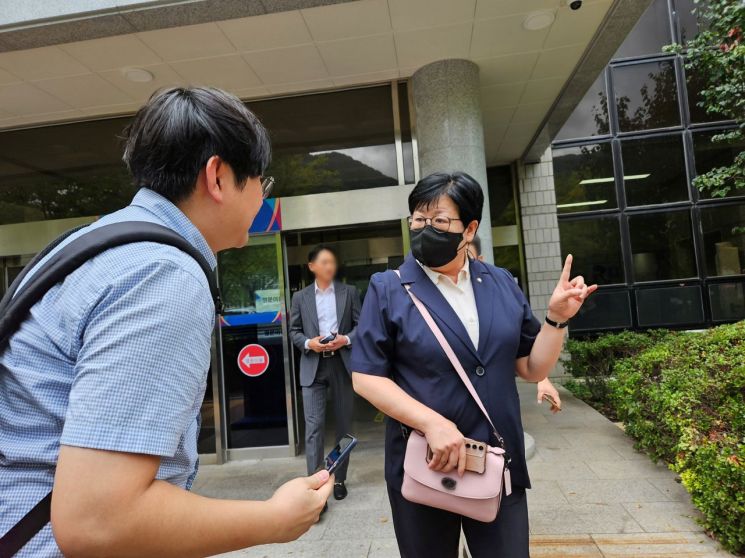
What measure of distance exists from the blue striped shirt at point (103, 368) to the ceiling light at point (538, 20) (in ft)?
14.3

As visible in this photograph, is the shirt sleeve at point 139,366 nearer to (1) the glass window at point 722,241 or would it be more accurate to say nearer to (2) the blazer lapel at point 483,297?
(2) the blazer lapel at point 483,297

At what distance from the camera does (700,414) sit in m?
3.25

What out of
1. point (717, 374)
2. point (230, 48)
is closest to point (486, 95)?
point (230, 48)

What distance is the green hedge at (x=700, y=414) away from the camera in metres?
2.72

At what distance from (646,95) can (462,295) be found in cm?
926

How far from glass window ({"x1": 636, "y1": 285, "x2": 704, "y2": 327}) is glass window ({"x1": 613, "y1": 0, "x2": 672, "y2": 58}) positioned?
4554mm

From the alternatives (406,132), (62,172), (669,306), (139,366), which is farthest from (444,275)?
(669,306)

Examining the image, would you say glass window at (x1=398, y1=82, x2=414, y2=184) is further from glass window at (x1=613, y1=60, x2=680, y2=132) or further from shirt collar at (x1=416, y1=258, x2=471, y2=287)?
glass window at (x1=613, y1=60, x2=680, y2=132)

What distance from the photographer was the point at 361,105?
5.45m

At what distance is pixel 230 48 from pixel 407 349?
3809 millimetres

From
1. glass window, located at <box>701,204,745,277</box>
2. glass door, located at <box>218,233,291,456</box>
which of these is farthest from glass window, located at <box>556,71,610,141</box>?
glass door, located at <box>218,233,291,456</box>

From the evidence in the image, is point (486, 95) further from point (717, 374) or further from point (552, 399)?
point (552, 399)

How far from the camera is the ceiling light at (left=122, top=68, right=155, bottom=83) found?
4.61 metres

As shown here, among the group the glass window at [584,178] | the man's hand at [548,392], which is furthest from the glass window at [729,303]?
the man's hand at [548,392]
